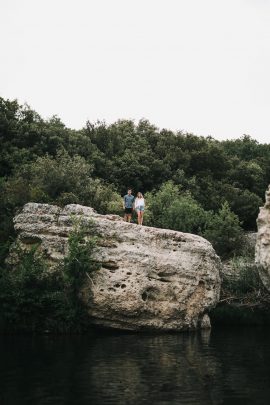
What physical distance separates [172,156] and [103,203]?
19141 mm

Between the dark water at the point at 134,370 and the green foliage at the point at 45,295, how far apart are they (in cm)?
145

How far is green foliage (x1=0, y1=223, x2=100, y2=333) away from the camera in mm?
26906

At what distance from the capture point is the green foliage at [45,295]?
2691cm

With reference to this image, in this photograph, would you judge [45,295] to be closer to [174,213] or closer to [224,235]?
[174,213]

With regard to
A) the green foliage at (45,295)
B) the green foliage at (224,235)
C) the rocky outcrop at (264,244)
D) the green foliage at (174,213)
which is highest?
the green foliage at (174,213)

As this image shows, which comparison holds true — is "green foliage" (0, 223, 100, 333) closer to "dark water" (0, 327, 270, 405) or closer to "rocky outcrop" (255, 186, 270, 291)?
"dark water" (0, 327, 270, 405)

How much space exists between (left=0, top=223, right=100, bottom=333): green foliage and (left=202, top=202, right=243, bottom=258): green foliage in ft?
Result: 50.2

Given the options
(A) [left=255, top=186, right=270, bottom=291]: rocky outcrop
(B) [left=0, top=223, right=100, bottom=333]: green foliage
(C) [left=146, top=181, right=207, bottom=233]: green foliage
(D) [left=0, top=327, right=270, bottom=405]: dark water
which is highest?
(C) [left=146, top=181, right=207, bottom=233]: green foliage

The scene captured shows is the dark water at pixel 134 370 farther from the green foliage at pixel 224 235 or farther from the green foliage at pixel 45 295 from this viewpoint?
the green foliage at pixel 224 235

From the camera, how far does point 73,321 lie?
27297 mm

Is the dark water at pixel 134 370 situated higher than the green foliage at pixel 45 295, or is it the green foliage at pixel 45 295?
the green foliage at pixel 45 295

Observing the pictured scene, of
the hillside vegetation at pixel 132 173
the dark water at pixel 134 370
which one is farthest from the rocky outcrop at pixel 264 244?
the hillside vegetation at pixel 132 173

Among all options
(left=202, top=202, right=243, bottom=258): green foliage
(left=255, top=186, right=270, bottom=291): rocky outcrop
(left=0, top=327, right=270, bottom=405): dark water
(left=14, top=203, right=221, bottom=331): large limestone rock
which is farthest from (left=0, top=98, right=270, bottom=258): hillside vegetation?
(left=255, top=186, right=270, bottom=291): rocky outcrop

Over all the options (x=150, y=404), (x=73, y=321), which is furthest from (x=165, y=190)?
(x=150, y=404)
